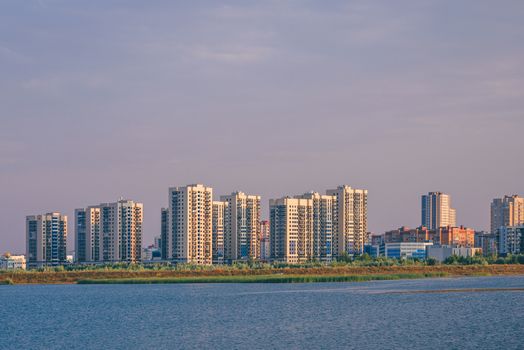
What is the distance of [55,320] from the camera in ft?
244

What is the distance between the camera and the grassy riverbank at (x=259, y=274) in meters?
140

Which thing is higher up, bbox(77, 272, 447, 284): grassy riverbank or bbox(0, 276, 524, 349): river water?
bbox(0, 276, 524, 349): river water

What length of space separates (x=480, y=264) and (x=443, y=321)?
4318 inches

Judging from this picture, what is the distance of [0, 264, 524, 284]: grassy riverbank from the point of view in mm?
139875

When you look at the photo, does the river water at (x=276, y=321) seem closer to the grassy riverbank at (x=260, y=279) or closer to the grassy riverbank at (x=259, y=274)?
the grassy riverbank at (x=260, y=279)

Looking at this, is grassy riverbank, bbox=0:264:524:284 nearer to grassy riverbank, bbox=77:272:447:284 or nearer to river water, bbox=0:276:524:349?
grassy riverbank, bbox=77:272:447:284

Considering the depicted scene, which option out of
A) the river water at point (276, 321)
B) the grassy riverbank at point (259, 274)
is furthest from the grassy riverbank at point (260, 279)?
the river water at point (276, 321)

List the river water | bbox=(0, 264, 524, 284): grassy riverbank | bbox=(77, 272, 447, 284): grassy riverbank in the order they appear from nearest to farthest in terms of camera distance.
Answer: the river water → bbox=(77, 272, 447, 284): grassy riverbank → bbox=(0, 264, 524, 284): grassy riverbank

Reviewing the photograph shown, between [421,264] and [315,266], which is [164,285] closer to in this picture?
[315,266]

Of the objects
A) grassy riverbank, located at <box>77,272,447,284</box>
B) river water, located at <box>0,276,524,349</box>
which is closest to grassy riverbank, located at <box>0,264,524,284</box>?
grassy riverbank, located at <box>77,272,447,284</box>

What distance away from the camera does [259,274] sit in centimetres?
15425

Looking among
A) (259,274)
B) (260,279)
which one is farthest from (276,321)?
(259,274)

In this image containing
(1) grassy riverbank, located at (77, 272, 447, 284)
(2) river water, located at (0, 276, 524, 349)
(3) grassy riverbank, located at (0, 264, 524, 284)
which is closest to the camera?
(2) river water, located at (0, 276, 524, 349)

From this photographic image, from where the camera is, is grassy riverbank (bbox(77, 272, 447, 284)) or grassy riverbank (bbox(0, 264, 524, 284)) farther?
grassy riverbank (bbox(0, 264, 524, 284))
